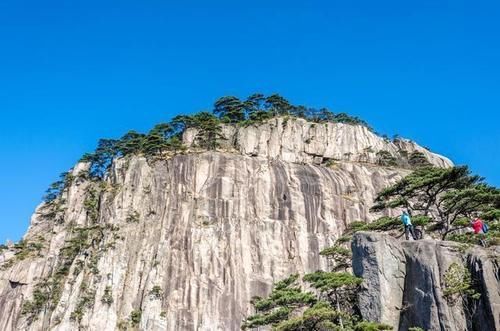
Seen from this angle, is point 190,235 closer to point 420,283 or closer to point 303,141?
point 303,141

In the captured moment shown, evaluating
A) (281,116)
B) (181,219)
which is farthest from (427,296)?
(281,116)

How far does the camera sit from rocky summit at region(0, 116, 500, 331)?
188 feet

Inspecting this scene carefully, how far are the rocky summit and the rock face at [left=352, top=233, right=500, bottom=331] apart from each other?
31222mm

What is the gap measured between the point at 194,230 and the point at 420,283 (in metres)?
39.0

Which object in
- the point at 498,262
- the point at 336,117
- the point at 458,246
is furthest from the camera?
the point at 336,117

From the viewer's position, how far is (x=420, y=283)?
81.4 feet

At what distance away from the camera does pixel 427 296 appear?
24.1m

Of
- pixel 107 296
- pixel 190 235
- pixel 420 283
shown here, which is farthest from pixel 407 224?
pixel 107 296

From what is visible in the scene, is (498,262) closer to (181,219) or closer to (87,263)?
(181,219)

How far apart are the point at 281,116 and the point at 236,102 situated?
8.31 m

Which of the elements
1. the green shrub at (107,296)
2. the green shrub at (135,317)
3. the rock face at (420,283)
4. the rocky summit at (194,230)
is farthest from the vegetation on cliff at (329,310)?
the green shrub at (107,296)

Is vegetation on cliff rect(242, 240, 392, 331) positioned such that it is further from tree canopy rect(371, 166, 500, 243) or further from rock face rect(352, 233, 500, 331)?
tree canopy rect(371, 166, 500, 243)

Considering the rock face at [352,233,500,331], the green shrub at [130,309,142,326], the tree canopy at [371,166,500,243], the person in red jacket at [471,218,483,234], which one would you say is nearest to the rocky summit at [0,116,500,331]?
the green shrub at [130,309,142,326]

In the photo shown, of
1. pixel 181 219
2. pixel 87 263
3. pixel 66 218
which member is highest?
pixel 66 218
